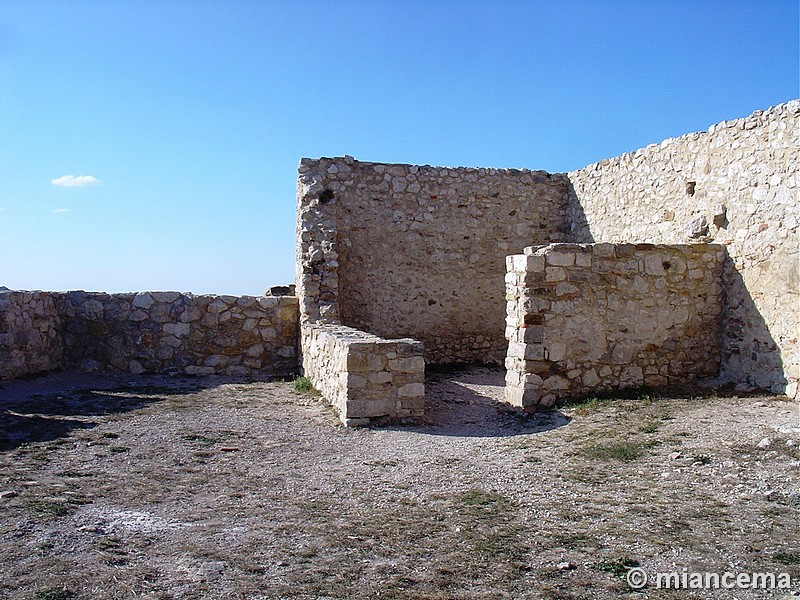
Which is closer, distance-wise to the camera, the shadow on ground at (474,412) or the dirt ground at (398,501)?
the dirt ground at (398,501)

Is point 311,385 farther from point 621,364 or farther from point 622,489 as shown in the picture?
point 622,489

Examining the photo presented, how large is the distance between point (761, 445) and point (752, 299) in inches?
114

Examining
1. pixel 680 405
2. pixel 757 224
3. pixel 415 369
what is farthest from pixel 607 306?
pixel 415 369

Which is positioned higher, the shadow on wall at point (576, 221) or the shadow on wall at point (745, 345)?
the shadow on wall at point (576, 221)

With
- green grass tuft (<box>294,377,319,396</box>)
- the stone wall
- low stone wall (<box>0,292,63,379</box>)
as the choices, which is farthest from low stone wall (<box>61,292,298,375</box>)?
green grass tuft (<box>294,377,319,396</box>)

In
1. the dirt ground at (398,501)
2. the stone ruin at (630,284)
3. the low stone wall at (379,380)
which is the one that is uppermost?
the stone ruin at (630,284)

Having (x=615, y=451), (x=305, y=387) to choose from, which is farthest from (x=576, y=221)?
(x=615, y=451)

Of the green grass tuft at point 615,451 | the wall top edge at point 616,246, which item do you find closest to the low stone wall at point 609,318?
the wall top edge at point 616,246

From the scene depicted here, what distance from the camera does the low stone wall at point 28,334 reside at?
9906mm

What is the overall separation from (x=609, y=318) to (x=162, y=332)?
693 centimetres

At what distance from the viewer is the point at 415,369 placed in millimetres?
7449

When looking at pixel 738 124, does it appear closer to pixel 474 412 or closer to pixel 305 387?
pixel 474 412

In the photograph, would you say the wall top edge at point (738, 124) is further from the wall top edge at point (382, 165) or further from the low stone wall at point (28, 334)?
the low stone wall at point (28, 334)

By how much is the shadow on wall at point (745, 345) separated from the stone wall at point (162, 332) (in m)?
6.59
